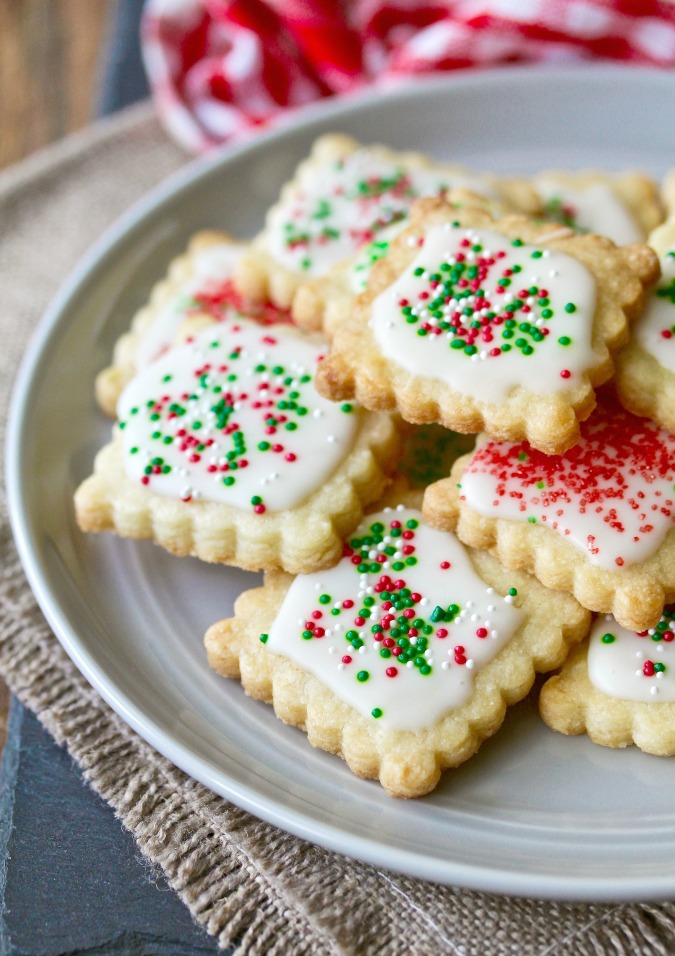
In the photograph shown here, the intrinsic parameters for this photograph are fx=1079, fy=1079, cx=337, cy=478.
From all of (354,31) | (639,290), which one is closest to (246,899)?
(639,290)

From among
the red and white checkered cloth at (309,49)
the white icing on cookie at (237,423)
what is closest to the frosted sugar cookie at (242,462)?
the white icing on cookie at (237,423)

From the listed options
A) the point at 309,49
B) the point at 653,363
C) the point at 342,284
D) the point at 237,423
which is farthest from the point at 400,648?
the point at 309,49

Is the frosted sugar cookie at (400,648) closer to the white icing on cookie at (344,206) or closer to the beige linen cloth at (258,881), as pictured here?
the beige linen cloth at (258,881)

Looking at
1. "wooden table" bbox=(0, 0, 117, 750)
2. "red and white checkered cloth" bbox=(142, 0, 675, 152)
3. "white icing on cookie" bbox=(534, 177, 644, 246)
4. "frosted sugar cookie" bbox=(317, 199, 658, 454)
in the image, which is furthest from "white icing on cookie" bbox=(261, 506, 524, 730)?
"wooden table" bbox=(0, 0, 117, 750)

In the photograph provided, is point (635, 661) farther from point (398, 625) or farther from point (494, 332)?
point (494, 332)

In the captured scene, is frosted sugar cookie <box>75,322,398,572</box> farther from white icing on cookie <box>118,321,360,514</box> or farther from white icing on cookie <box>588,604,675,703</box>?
white icing on cookie <box>588,604,675,703</box>

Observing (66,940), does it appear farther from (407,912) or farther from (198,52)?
(198,52)
